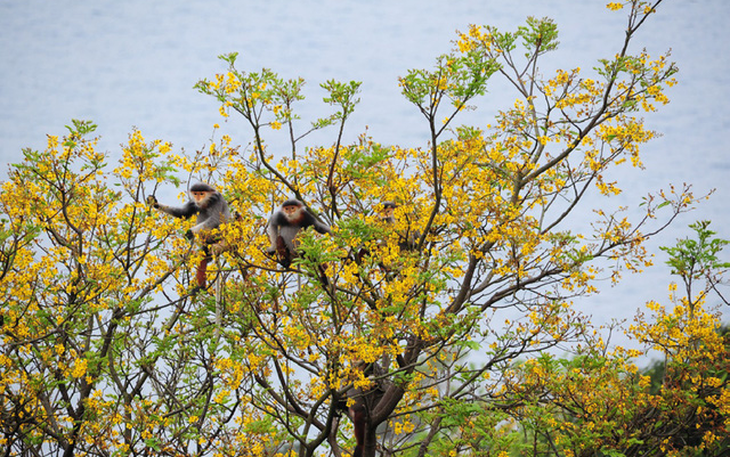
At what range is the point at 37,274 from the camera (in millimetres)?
8766

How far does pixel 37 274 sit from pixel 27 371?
121 centimetres

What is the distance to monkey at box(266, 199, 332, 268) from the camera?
Answer: 8.96m

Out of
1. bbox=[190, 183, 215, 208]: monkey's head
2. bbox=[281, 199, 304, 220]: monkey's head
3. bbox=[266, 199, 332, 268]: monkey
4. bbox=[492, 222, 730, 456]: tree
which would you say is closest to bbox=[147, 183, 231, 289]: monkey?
bbox=[190, 183, 215, 208]: monkey's head

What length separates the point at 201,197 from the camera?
386 inches

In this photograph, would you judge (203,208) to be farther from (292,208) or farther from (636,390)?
(636,390)

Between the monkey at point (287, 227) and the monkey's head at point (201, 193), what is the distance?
120 cm

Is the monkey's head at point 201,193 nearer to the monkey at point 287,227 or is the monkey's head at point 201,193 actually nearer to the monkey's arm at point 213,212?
the monkey's arm at point 213,212

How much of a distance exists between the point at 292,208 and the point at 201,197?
→ 1689 mm

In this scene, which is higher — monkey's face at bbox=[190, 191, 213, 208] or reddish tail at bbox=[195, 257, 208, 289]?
monkey's face at bbox=[190, 191, 213, 208]

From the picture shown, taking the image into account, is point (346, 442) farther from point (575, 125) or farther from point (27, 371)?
point (575, 125)

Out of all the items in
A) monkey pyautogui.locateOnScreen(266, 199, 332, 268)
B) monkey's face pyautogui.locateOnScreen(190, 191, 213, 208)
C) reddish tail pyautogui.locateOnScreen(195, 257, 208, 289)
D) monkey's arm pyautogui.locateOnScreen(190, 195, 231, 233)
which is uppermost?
monkey's face pyautogui.locateOnScreen(190, 191, 213, 208)

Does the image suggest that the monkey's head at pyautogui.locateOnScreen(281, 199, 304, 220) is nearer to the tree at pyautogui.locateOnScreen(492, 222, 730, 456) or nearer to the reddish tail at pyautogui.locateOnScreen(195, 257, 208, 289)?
the reddish tail at pyautogui.locateOnScreen(195, 257, 208, 289)

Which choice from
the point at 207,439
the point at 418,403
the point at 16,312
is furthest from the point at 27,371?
the point at 418,403

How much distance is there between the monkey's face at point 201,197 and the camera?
9.77 metres
